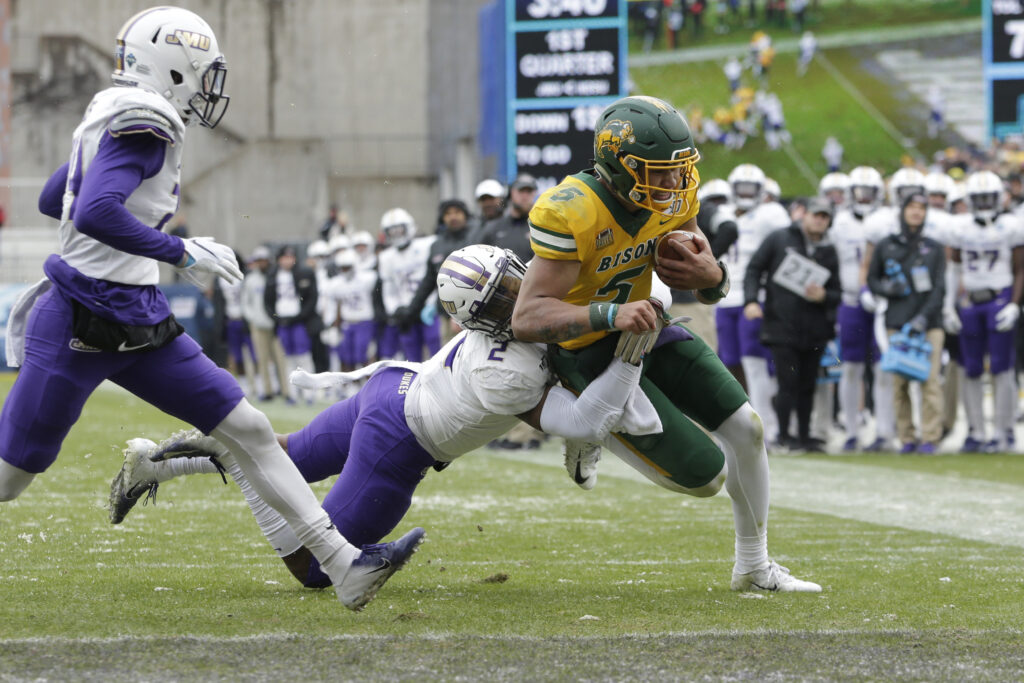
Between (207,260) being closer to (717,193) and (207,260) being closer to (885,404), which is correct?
(717,193)

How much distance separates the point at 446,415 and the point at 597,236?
2.45ft

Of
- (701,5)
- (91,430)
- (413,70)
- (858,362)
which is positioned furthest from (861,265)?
(701,5)

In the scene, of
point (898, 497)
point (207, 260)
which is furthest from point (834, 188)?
point (207, 260)

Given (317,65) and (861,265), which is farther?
(317,65)

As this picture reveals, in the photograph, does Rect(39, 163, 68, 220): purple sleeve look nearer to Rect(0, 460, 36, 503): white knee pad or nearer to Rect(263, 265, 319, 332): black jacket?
Rect(0, 460, 36, 503): white knee pad

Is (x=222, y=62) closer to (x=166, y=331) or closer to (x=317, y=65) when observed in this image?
A: (x=166, y=331)

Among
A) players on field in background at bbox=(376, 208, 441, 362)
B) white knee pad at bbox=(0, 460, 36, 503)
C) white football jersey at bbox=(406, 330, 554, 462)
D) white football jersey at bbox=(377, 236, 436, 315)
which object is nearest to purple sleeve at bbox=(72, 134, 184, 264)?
white knee pad at bbox=(0, 460, 36, 503)

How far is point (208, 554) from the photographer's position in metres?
5.35

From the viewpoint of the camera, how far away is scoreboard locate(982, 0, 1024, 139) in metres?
Result: 14.6

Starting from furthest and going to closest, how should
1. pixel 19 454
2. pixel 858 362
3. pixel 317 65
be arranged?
pixel 317 65 → pixel 858 362 → pixel 19 454

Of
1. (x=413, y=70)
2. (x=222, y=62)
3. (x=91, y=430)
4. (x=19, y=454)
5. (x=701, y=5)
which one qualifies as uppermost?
(x=701, y=5)

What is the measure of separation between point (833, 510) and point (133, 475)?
370cm

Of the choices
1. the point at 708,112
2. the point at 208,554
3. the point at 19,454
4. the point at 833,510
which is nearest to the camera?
the point at 19,454

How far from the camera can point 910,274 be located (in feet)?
33.2
